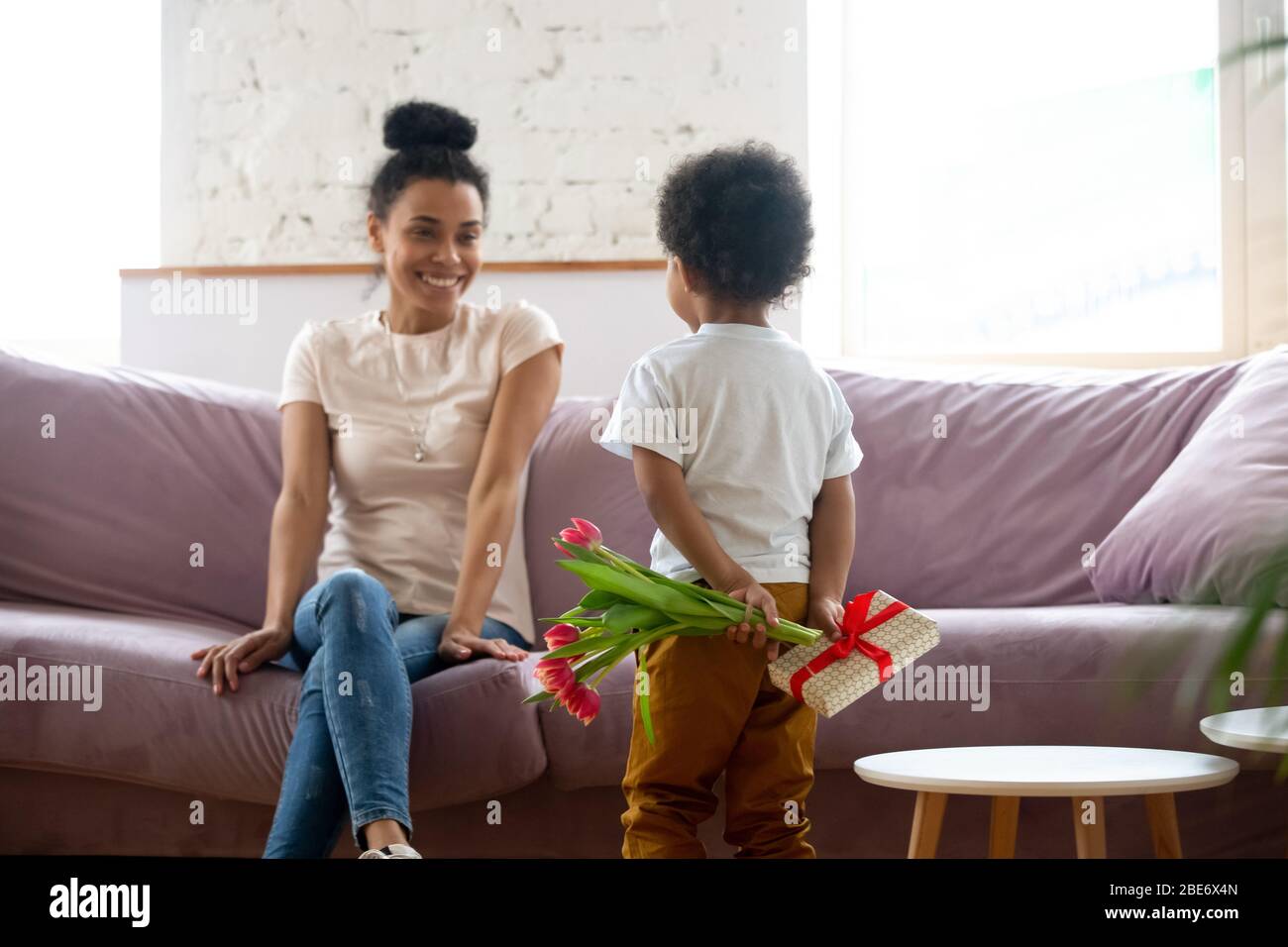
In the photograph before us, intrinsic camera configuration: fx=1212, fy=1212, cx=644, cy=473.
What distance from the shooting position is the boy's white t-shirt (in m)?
1.46

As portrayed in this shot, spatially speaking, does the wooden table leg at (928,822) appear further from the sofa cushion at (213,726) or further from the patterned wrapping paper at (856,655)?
the sofa cushion at (213,726)

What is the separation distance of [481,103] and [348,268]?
19.5 inches

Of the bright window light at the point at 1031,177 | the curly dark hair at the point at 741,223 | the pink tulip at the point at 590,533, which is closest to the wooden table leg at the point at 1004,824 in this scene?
the pink tulip at the point at 590,533

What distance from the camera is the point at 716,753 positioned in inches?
55.8

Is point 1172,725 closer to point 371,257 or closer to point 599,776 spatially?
point 599,776

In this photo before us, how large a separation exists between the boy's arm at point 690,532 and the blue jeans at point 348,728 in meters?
0.44

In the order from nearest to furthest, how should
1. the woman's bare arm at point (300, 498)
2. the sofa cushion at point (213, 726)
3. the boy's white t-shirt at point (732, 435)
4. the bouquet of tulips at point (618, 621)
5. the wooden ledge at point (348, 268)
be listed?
the bouquet of tulips at point (618, 621), the boy's white t-shirt at point (732, 435), the sofa cushion at point (213, 726), the woman's bare arm at point (300, 498), the wooden ledge at point (348, 268)

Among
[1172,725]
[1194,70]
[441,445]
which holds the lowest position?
[1172,725]

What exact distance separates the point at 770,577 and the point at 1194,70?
208cm

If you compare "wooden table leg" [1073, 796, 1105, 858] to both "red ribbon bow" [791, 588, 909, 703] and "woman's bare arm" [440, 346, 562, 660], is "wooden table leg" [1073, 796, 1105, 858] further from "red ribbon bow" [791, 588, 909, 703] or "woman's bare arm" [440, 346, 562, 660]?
"woman's bare arm" [440, 346, 562, 660]

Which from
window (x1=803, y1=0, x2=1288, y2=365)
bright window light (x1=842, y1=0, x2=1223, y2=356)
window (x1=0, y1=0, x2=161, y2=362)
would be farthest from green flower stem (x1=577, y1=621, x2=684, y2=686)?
window (x1=0, y1=0, x2=161, y2=362)

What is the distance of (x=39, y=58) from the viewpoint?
3.15 m

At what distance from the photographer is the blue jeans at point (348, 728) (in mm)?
1495
